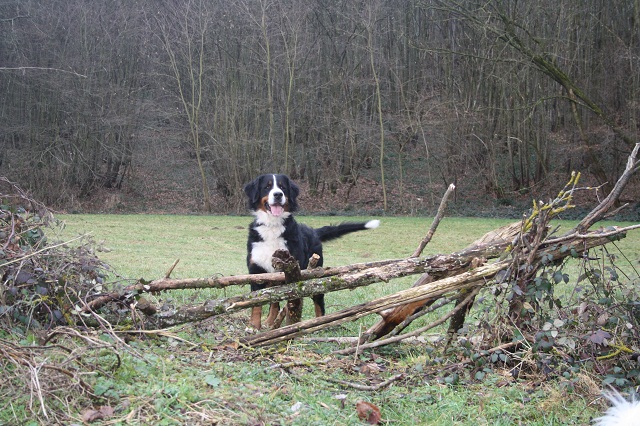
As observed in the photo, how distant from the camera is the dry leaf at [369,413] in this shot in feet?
13.1

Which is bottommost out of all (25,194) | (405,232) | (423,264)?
(405,232)

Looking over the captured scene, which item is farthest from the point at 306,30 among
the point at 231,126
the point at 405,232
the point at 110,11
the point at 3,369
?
the point at 3,369

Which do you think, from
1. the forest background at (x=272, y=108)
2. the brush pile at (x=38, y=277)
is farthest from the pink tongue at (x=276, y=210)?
the forest background at (x=272, y=108)

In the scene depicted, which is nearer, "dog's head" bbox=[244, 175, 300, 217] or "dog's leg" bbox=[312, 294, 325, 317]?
"dog's leg" bbox=[312, 294, 325, 317]

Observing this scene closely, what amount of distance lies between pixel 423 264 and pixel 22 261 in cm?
315

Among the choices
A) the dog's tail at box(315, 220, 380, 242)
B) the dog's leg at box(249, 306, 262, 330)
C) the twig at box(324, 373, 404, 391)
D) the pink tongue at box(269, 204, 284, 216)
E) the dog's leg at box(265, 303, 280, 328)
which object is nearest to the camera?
the twig at box(324, 373, 404, 391)

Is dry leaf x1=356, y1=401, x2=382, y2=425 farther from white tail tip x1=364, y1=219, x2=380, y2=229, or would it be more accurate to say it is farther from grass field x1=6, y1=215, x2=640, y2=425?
white tail tip x1=364, y1=219, x2=380, y2=229

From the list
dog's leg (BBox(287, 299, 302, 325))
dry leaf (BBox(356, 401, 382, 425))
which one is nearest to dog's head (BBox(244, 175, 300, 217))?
dog's leg (BBox(287, 299, 302, 325))

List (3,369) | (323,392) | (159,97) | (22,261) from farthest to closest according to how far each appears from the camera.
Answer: (159,97) < (22,261) < (323,392) < (3,369)

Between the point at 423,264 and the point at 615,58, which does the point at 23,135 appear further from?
the point at 423,264

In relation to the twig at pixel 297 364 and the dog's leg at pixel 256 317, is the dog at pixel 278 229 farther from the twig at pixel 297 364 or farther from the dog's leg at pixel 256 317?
the twig at pixel 297 364

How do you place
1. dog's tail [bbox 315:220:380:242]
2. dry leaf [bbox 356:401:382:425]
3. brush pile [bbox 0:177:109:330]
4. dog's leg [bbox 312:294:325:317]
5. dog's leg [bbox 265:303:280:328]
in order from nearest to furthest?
dry leaf [bbox 356:401:382:425]
brush pile [bbox 0:177:109:330]
dog's leg [bbox 265:303:280:328]
dog's leg [bbox 312:294:325:317]
dog's tail [bbox 315:220:380:242]

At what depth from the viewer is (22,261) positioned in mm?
4973

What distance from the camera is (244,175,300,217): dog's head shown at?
8.02 m
